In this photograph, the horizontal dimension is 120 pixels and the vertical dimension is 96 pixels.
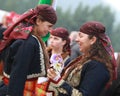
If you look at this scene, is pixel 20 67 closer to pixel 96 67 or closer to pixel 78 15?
pixel 96 67

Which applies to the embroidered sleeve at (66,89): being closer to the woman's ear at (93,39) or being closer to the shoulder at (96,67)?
the shoulder at (96,67)

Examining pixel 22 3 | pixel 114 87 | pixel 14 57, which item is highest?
pixel 14 57

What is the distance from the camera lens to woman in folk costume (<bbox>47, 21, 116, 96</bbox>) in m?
4.72

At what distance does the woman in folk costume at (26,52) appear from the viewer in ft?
14.7

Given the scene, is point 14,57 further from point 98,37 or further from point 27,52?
point 98,37

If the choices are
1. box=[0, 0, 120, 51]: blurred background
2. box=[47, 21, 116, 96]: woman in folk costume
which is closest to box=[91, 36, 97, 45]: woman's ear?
box=[47, 21, 116, 96]: woman in folk costume

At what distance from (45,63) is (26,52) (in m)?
0.29

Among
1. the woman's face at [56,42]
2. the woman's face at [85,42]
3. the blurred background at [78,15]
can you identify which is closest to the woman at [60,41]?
the woman's face at [56,42]

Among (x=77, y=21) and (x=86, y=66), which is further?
(x=77, y=21)

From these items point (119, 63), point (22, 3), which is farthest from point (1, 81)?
point (22, 3)

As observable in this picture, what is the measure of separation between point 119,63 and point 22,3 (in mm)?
72568

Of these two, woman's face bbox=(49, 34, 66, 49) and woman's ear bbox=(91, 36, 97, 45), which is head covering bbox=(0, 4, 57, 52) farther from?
woman's face bbox=(49, 34, 66, 49)

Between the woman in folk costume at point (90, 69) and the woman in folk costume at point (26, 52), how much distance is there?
0.60ft

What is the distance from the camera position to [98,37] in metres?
4.94
